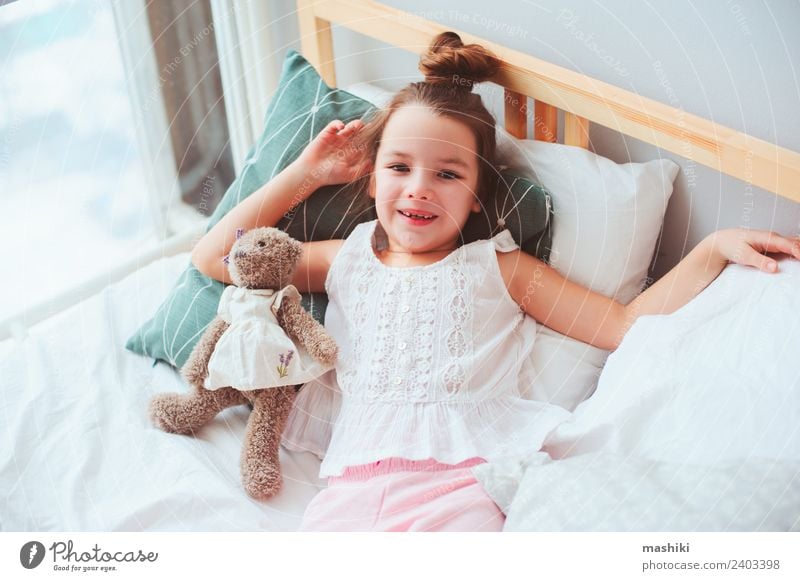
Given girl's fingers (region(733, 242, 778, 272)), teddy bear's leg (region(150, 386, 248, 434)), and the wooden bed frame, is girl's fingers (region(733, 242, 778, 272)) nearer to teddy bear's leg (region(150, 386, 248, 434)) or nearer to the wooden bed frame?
the wooden bed frame

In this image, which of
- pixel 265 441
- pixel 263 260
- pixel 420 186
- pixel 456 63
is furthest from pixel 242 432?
pixel 456 63

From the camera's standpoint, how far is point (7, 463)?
859 mm

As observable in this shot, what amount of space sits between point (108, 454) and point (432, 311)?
0.33m

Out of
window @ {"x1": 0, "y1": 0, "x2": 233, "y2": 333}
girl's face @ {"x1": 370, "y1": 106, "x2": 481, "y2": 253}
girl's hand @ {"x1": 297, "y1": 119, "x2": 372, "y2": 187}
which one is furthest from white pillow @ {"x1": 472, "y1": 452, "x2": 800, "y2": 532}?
window @ {"x1": 0, "y1": 0, "x2": 233, "y2": 333}

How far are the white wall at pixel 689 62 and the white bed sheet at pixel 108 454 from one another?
0.42 meters

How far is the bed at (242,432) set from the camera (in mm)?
722

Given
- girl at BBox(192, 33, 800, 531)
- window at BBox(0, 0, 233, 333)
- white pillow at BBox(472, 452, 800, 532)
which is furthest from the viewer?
window at BBox(0, 0, 233, 333)

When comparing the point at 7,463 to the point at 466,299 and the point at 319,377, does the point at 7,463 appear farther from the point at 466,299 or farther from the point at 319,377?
the point at 466,299

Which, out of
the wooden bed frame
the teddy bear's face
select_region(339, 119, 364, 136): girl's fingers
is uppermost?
the wooden bed frame

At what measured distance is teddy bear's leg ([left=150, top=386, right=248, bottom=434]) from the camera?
861 mm

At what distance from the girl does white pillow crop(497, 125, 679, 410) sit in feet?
0.05

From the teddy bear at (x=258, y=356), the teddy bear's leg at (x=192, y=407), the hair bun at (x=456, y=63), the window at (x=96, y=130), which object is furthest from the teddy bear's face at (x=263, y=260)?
the window at (x=96, y=130)

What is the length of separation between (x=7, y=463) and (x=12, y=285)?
27 cm
